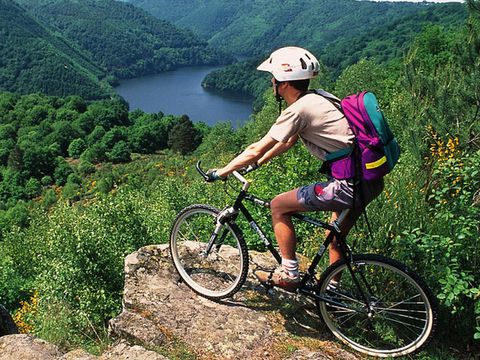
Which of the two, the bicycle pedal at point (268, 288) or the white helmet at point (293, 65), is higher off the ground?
the white helmet at point (293, 65)

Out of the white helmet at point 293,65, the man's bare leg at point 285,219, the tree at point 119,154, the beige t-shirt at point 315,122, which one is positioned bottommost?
the tree at point 119,154

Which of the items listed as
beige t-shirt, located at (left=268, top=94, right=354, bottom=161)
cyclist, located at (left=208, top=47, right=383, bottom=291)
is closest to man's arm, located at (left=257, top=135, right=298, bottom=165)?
cyclist, located at (left=208, top=47, right=383, bottom=291)

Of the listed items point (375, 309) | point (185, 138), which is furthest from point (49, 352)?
point (185, 138)

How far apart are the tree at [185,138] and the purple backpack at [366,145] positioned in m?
105

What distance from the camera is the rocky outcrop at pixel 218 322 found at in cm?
505

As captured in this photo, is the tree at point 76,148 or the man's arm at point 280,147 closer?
the man's arm at point 280,147

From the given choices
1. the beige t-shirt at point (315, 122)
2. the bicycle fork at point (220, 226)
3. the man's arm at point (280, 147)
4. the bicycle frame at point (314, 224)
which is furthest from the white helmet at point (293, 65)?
the bicycle fork at point (220, 226)

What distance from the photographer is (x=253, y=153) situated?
190 inches

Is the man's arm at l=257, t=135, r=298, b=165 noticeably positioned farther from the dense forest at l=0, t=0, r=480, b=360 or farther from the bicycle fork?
the dense forest at l=0, t=0, r=480, b=360

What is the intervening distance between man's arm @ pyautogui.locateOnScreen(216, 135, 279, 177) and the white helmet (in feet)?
2.11

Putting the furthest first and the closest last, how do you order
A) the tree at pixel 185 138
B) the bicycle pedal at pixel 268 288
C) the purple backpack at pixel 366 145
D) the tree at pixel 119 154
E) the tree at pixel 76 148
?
1. the tree at pixel 76 148
2. the tree at pixel 185 138
3. the tree at pixel 119 154
4. the bicycle pedal at pixel 268 288
5. the purple backpack at pixel 366 145

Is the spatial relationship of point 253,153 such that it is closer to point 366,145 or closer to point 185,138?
point 366,145

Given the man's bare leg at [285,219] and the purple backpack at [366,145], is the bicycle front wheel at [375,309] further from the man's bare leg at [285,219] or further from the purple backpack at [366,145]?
the purple backpack at [366,145]

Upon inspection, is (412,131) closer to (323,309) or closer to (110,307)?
(323,309)
